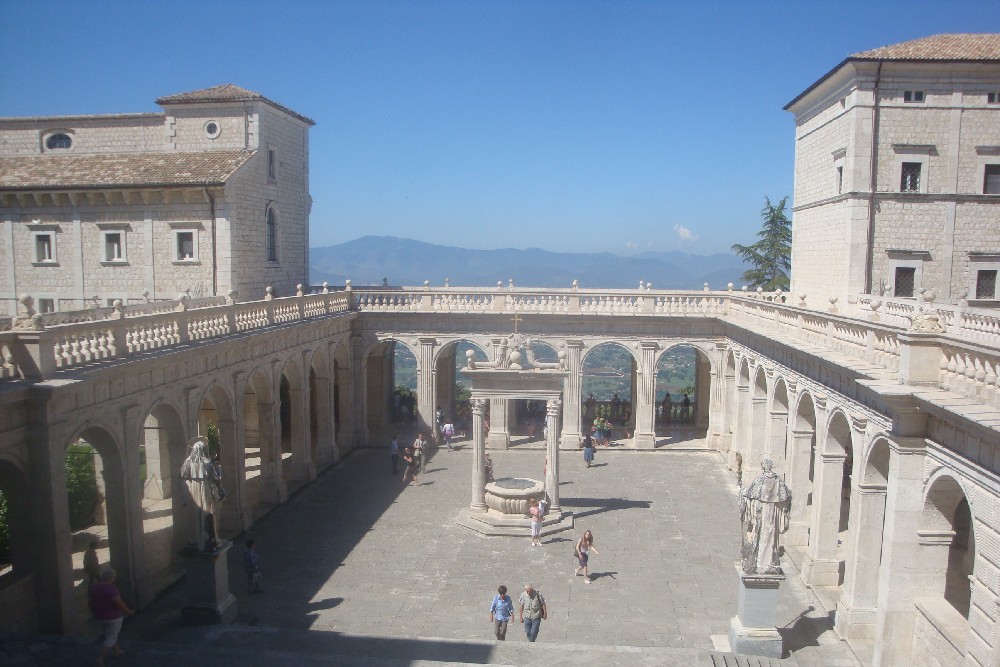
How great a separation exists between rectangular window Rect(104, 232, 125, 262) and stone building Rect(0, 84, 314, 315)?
0.12 ft

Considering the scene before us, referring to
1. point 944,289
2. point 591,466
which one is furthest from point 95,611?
point 944,289

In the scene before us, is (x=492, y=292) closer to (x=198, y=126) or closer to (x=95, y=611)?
(x=198, y=126)

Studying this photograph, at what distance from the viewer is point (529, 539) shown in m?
22.8

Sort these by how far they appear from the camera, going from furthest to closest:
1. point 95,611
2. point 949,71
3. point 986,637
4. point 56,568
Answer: point 949,71 → point 56,568 → point 95,611 → point 986,637

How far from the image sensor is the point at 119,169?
30109mm

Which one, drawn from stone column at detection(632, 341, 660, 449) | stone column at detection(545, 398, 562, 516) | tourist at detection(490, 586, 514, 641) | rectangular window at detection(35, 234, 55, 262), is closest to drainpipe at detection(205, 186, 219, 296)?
rectangular window at detection(35, 234, 55, 262)

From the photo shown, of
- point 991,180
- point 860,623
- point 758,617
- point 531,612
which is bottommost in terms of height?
point 860,623

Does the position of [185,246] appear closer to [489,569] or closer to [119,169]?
[119,169]

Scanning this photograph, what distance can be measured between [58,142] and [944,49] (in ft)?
109

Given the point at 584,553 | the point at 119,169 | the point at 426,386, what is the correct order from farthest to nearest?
1. the point at 426,386
2. the point at 119,169
3. the point at 584,553

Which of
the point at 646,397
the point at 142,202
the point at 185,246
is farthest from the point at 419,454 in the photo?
the point at 142,202

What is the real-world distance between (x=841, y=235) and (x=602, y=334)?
10284mm

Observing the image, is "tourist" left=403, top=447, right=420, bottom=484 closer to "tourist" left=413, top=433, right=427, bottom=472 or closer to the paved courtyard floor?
"tourist" left=413, top=433, right=427, bottom=472

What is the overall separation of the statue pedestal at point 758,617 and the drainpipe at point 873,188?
15.9 metres
